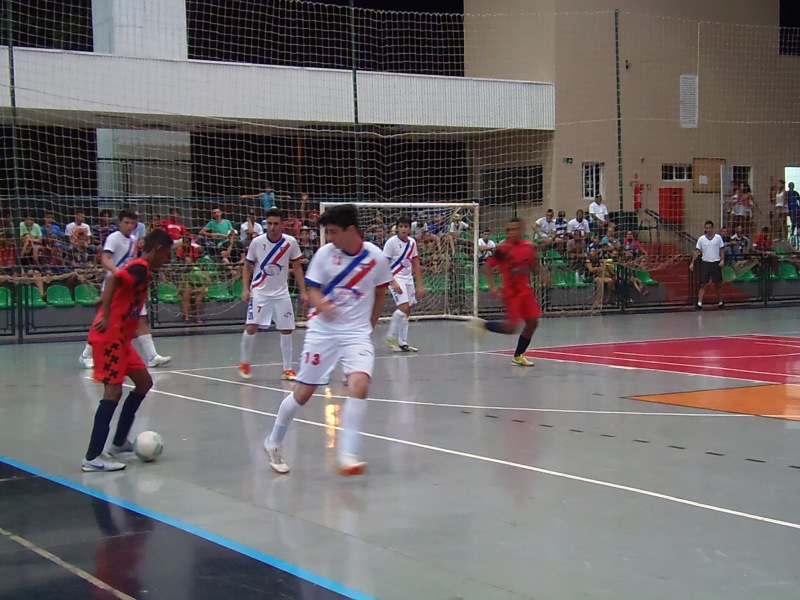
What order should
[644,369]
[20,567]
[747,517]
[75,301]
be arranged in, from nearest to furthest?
[20,567] < [747,517] < [644,369] < [75,301]

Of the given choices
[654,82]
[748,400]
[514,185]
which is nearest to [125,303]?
[748,400]

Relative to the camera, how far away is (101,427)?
25.6ft

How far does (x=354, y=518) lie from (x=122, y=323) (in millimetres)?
2523

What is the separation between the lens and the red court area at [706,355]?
13508mm

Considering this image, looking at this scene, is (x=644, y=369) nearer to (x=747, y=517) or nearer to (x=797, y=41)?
(x=747, y=517)

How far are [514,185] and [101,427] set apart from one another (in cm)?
2399

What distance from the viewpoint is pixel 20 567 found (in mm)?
5523

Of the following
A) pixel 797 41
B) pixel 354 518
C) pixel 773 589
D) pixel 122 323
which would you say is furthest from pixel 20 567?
pixel 797 41

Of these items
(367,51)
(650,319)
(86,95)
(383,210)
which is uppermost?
(367,51)

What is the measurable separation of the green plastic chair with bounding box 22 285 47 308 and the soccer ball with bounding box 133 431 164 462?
1259cm

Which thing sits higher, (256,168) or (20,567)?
(256,168)

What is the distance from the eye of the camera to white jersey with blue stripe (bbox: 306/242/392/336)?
7.70 meters

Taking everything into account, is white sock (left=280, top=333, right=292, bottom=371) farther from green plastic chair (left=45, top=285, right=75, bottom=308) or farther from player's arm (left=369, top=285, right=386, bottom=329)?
green plastic chair (left=45, top=285, right=75, bottom=308)

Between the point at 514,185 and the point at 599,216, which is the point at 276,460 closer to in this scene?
the point at 599,216
